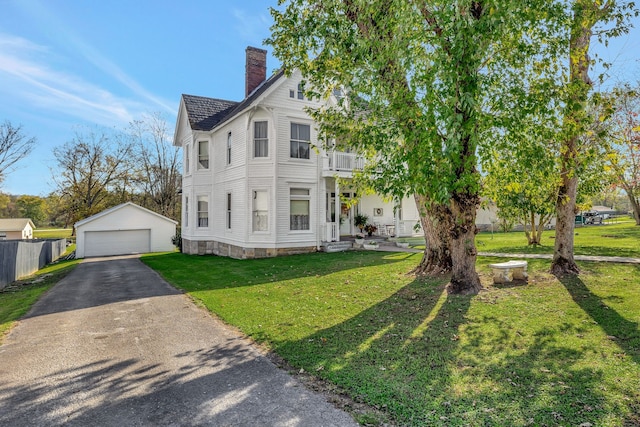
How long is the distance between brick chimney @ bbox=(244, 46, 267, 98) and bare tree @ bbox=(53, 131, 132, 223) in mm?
26471

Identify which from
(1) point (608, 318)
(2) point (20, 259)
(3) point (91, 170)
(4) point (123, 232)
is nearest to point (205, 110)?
(2) point (20, 259)

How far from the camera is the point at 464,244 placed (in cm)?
777

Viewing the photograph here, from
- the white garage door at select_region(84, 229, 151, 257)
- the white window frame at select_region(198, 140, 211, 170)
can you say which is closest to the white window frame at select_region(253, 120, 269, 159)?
the white window frame at select_region(198, 140, 211, 170)

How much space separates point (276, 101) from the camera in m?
16.4

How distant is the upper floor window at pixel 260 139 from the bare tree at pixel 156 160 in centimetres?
2654

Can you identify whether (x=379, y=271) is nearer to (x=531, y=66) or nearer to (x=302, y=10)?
(x=531, y=66)

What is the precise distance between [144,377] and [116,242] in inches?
1036

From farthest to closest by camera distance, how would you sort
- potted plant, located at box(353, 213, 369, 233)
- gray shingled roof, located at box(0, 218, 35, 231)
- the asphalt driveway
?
gray shingled roof, located at box(0, 218, 35, 231)
potted plant, located at box(353, 213, 369, 233)
the asphalt driveway

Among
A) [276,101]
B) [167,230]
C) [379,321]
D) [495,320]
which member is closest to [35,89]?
[167,230]

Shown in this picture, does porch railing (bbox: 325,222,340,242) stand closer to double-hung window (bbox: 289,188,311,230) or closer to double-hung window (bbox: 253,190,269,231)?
double-hung window (bbox: 289,188,311,230)

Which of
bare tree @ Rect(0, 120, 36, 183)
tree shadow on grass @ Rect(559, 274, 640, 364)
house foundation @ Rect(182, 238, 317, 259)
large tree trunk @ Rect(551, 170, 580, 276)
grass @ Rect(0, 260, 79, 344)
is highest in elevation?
bare tree @ Rect(0, 120, 36, 183)

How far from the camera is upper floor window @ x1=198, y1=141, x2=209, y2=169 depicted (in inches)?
821

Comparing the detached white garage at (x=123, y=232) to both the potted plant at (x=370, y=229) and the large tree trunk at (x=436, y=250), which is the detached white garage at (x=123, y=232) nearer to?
the potted plant at (x=370, y=229)

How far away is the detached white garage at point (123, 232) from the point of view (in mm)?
25609
